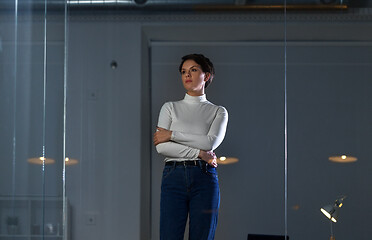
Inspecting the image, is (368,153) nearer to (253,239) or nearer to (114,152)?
(253,239)

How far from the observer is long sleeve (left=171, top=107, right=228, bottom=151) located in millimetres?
3410

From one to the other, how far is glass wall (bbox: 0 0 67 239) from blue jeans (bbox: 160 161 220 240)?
740mm

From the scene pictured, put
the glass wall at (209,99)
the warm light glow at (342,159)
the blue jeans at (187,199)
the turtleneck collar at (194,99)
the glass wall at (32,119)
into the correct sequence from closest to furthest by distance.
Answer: the blue jeans at (187,199), the turtleneck collar at (194,99), the glass wall at (32,119), the glass wall at (209,99), the warm light glow at (342,159)

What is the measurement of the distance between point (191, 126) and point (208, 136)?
8 centimetres

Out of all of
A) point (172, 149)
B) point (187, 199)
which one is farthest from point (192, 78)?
point (187, 199)

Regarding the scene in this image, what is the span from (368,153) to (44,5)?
177 cm

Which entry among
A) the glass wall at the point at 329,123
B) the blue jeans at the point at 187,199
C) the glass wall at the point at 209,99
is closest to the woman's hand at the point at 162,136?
the blue jeans at the point at 187,199

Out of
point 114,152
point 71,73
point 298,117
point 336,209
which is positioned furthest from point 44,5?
point 336,209

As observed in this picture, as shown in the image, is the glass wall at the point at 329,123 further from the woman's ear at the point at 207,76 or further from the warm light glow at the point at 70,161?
the warm light glow at the point at 70,161

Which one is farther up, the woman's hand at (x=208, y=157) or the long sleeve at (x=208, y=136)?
the long sleeve at (x=208, y=136)

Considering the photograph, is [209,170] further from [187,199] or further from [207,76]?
[207,76]

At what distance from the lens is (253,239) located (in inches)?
153

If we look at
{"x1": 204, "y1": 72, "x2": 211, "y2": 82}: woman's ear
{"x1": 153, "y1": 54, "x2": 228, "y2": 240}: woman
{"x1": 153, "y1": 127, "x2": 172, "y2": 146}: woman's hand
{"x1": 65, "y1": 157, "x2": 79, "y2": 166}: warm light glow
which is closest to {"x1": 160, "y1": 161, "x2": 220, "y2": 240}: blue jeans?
{"x1": 153, "y1": 54, "x2": 228, "y2": 240}: woman

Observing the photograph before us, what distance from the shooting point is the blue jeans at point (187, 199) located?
11.1 ft
